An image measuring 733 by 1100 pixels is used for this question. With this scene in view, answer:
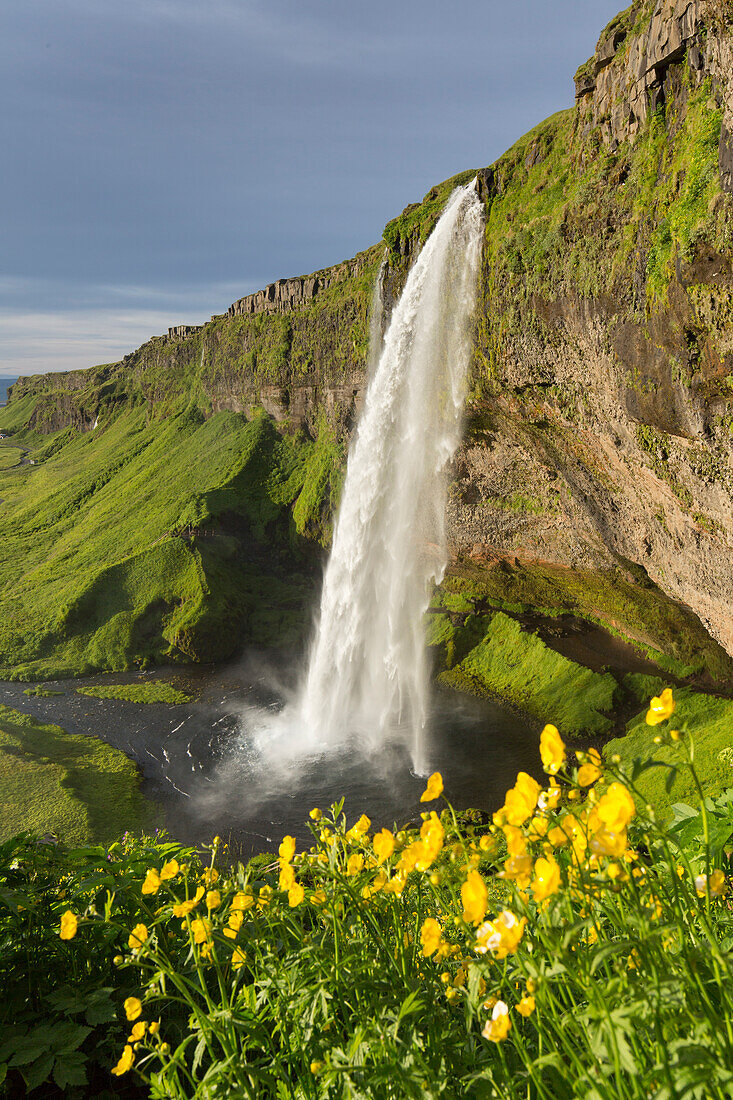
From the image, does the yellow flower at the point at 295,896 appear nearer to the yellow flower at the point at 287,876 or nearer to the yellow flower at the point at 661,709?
the yellow flower at the point at 287,876

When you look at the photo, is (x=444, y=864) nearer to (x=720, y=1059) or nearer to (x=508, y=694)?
(x=720, y=1059)

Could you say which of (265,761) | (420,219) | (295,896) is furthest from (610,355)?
(265,761)

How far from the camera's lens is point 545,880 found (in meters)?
1.21

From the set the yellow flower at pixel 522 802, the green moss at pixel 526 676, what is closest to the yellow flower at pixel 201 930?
the yellow flower at pixel 522 802

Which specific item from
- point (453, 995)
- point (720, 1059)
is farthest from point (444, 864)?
point (720, 1059)

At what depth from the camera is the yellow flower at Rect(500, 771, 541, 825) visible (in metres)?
1.28

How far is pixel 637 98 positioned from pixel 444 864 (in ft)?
50.7

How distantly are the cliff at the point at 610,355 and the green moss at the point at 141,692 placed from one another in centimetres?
317

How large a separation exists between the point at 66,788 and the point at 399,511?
609 inches

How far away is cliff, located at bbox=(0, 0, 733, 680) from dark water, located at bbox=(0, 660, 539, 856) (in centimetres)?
587

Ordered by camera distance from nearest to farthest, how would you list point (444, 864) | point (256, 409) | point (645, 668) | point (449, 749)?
1. point (444, 864)
2. point (449, 749)
3. point (645, 668)
4. point (256, 409)

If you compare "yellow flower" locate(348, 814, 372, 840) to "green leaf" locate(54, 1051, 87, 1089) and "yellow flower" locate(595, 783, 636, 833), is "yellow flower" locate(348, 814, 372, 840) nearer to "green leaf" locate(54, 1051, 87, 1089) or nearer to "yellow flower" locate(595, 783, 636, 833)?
"yellow flower" locate(595, 783, 636, 833)

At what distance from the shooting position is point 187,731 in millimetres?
22844

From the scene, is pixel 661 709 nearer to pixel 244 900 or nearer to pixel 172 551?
pixel 244 900
